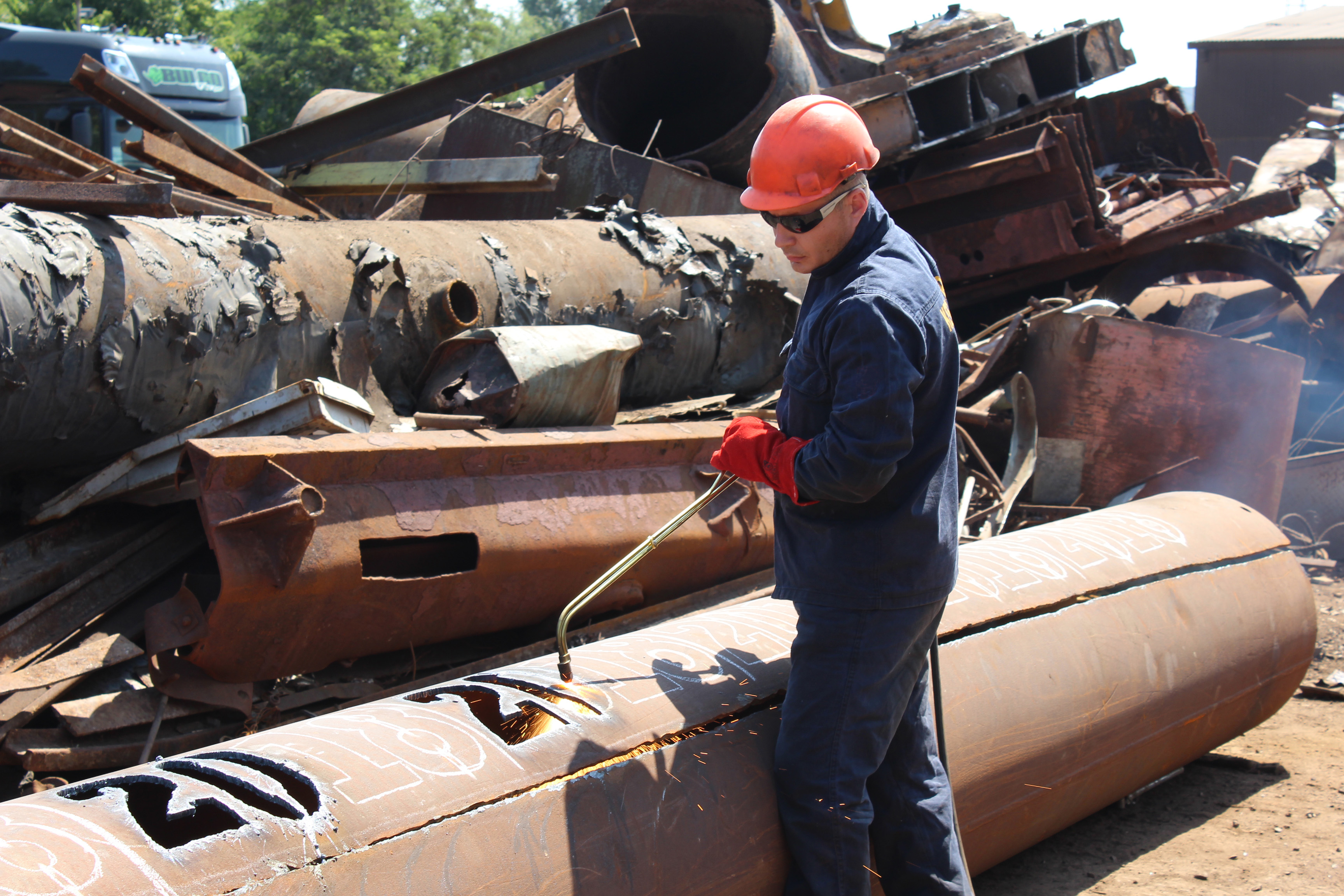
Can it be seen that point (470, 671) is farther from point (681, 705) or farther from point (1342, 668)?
point (1342, 668)

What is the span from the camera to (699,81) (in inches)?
292

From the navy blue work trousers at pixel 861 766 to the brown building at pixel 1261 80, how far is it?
16936mm

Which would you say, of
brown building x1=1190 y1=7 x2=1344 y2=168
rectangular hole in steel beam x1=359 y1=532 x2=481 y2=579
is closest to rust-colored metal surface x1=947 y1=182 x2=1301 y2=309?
rectangular hole in steel beam x1=359 y1=532 x2=481 y2=579

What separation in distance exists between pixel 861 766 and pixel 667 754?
0.38m

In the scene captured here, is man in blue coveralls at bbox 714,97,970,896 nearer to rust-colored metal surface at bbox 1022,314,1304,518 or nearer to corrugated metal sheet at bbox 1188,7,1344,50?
rust-colored metal surface at bbox 1022,314,1304,518

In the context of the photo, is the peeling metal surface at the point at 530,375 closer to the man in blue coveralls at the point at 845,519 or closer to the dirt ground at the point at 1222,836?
the man in blue coveralls at the point at 845,519

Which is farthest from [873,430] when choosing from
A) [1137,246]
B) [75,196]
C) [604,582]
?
[1137,246]

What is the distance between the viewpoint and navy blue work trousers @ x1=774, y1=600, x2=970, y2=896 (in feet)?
6.64

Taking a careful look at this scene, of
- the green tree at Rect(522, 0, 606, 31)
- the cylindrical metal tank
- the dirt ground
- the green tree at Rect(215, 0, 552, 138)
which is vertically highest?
the green tree at Rect(522, 0, 606, 31)

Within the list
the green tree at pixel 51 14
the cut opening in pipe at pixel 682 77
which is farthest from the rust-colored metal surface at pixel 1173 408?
the green tree at pixel 51 14

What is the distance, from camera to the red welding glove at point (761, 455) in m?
2.03

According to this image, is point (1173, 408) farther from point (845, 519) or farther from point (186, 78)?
point (186, 78)

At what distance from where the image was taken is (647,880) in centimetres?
194

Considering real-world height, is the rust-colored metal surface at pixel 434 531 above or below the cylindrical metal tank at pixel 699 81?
below
